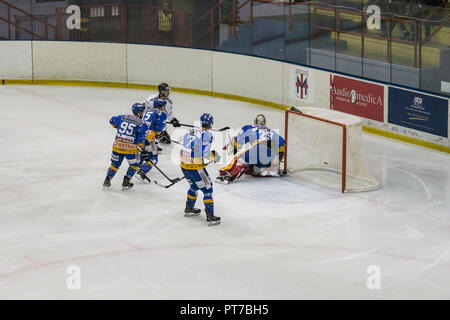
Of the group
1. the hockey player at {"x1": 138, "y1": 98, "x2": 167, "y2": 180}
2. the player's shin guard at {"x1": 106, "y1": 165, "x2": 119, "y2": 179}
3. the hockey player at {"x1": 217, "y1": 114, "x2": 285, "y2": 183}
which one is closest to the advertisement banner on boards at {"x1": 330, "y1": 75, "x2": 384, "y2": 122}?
the hockey player at {"x1": 217, "y1": 114, "x2": 285, "y2": 183}

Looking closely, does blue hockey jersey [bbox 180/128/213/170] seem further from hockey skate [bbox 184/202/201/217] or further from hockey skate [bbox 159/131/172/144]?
hockey skate [bbox 159/131/172/144]

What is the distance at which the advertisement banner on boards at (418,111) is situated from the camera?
43.8 ft

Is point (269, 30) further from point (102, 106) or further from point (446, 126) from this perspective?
point (446, 126)

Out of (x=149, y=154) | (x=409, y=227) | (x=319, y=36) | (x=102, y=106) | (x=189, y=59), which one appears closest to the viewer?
(x=409, y=227)

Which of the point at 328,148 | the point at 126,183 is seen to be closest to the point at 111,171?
the point at 126,183

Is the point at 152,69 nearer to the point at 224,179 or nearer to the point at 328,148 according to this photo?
the point at 224,179

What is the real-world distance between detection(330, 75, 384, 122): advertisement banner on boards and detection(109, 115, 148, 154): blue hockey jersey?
4.65 meters

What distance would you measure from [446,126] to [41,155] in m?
6.10

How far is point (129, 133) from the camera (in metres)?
11.3

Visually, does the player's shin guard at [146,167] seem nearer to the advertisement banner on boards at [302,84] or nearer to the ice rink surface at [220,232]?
the ice rink surface at [220,232]

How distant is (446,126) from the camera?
13.3 m

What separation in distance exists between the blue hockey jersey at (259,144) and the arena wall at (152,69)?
11.8ft

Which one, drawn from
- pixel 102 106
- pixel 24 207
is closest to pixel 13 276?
pixel 24 207

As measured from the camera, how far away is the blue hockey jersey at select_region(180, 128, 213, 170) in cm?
1005
